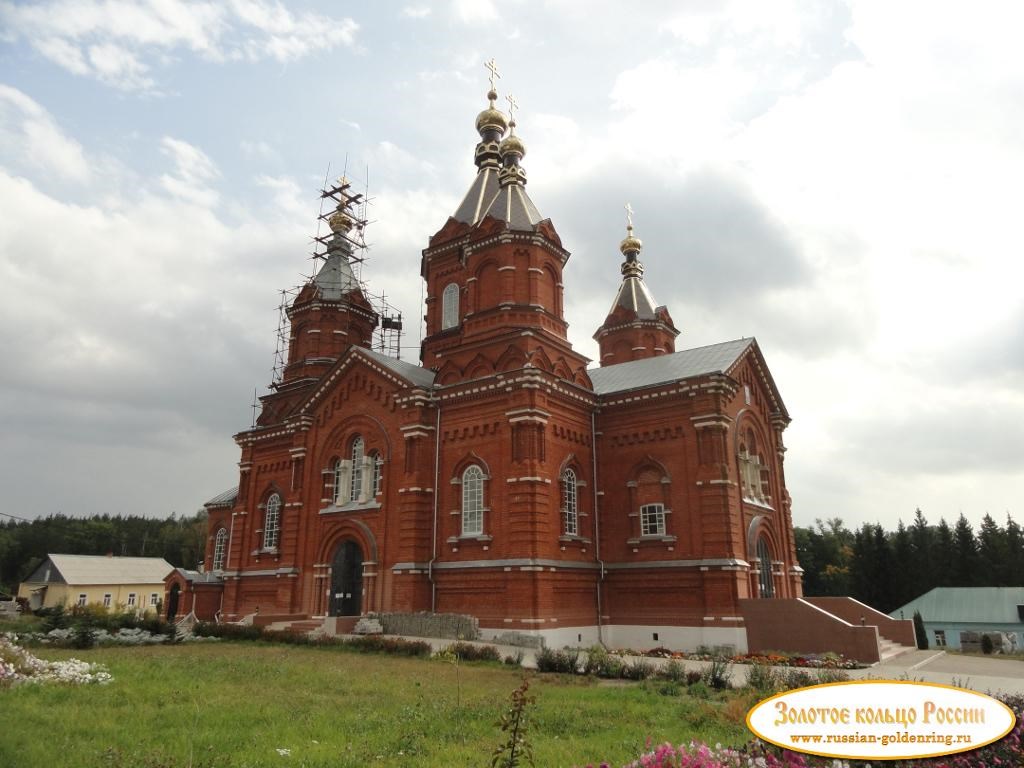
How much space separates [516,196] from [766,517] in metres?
15.0

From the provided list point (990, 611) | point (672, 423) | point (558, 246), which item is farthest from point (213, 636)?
point (990, 611)

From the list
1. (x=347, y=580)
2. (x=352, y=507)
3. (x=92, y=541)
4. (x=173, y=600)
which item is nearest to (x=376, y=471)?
(x=352, y=507)

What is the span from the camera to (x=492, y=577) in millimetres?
21688

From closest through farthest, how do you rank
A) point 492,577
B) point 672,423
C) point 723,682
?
point 723,682, point 492,577, point 672,423

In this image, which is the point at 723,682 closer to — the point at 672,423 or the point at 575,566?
the point at 575,566

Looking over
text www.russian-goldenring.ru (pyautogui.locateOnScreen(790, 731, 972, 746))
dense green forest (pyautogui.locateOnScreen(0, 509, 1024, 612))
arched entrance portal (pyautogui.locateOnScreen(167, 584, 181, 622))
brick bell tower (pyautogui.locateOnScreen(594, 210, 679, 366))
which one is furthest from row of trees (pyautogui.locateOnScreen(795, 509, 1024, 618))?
text www.russian-goldenring.ru (pyautogui.locateOnScreen(790, 731, 972, 746))

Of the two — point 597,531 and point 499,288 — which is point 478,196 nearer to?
point 499,288

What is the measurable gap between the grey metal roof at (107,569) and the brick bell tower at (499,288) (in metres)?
40.6

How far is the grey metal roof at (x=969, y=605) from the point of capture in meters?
40.1

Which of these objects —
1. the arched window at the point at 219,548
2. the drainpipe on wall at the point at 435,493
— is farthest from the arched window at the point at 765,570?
the arched window at the point at 219,548

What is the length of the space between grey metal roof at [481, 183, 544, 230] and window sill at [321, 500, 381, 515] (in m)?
11.2

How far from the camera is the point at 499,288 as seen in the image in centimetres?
2573

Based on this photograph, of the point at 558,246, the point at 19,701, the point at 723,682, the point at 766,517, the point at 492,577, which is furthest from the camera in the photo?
the point at 558,246

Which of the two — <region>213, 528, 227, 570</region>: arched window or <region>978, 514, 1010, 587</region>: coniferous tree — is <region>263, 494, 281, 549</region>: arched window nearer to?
<region>213, 528, 227, 570</region>: arched window
